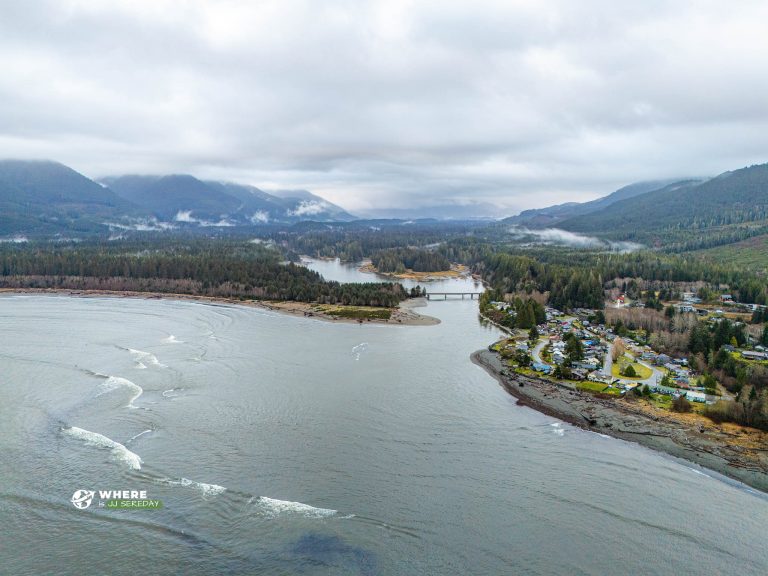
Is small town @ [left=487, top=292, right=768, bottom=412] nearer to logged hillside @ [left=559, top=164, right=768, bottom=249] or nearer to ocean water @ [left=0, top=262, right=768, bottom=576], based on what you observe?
ocean water @ [left=0, top=262, right=768, bottom=576]

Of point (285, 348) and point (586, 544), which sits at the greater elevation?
point (285, 348)

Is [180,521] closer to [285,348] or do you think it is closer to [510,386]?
[510,386]

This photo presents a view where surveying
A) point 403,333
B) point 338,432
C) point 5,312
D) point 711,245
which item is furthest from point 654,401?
point 711,245

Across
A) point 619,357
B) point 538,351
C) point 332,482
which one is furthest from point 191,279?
point 332,482

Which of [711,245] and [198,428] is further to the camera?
[711,245]

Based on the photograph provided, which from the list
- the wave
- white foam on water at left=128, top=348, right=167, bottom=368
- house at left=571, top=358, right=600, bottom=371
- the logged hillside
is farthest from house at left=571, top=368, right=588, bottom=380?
the logged hillside

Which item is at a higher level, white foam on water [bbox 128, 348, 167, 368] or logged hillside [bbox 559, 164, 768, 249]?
logged hillside [bbox 559, 164, 768, 249]

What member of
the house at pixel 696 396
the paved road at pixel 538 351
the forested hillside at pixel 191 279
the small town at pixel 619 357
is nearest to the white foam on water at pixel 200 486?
the small town at pixel 619 357
